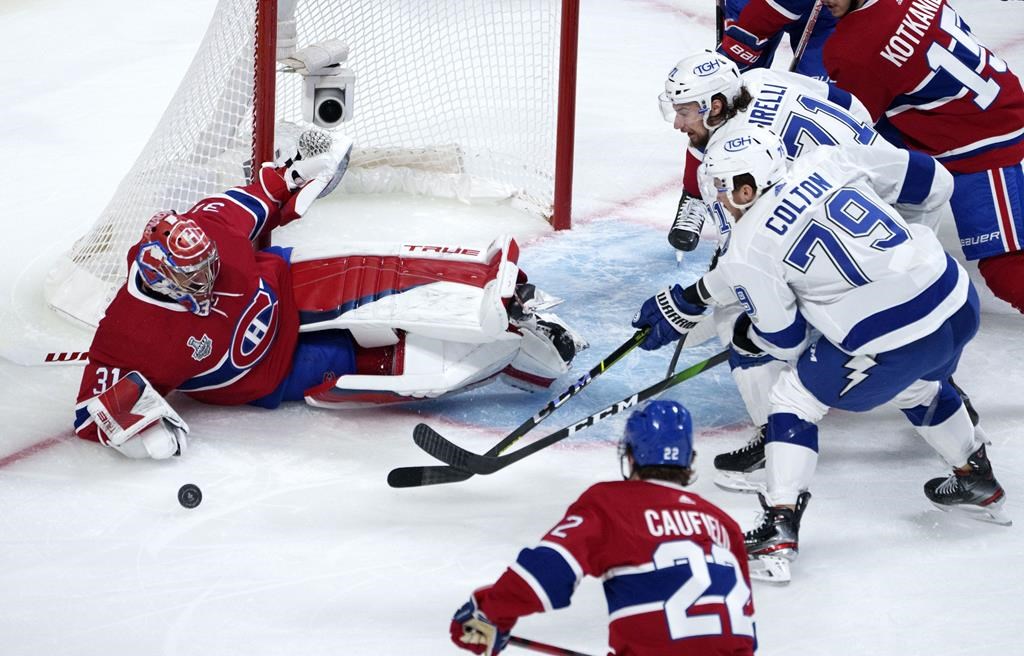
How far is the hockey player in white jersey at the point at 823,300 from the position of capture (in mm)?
2895

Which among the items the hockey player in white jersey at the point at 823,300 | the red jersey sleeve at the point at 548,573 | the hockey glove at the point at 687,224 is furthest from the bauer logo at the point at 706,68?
the red jersey sleeve at the point at 548,573

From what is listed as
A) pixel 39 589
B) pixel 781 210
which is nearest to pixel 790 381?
pixel 781 210

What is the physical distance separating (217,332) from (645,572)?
1.63 meters

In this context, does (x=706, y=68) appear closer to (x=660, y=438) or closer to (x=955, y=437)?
(x=955, y=437)

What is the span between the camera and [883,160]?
11.0 feet

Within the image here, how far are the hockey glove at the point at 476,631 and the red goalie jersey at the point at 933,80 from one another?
2.32 m

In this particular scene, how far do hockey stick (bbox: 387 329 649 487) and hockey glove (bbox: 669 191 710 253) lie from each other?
3.48ft

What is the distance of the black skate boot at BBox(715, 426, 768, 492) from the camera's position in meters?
3.37

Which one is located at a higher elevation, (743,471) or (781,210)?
(781,210)

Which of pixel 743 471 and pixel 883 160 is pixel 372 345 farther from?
pixel 883 160

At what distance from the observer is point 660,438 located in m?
2.12

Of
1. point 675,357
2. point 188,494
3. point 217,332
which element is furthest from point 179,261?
point 675,357

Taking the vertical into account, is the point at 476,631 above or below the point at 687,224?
above

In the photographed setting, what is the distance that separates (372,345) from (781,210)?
1.20 metres
